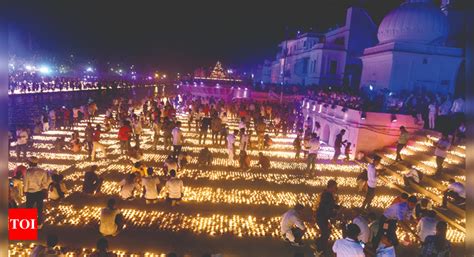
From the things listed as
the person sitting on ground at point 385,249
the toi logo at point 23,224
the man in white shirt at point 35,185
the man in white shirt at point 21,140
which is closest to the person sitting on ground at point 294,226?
the person sitting on ground at point 385,249

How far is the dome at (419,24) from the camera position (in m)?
28.2

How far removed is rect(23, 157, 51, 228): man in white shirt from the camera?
29.4 ft

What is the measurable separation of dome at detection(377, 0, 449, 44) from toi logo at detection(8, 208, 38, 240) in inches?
1098

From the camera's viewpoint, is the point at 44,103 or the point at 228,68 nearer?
the point at 44,103

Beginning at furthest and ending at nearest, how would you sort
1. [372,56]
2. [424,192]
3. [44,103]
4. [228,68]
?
[228,68], [44,103], [372,56], [424,192]

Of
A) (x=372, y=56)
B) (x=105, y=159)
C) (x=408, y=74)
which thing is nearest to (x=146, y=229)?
(x=105, y=159)

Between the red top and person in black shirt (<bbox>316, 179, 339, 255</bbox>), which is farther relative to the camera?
the red top

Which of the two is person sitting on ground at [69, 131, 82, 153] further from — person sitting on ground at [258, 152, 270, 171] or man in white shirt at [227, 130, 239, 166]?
person sitting on ground at [258, 152, 270, 171]

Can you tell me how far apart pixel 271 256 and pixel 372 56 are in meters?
26.7

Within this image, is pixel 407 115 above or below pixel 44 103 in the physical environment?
above

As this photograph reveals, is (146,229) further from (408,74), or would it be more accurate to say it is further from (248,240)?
(408,74)

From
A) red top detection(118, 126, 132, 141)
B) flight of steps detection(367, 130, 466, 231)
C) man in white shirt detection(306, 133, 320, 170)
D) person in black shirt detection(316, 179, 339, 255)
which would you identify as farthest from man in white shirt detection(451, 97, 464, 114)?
red top detection(118, 126, 132, 141)

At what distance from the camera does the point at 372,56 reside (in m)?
31.3

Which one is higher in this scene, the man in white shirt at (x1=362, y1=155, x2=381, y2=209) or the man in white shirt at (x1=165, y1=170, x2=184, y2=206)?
the man in white shirt at (x1=362, y1=155, x2=381, y2=209)
